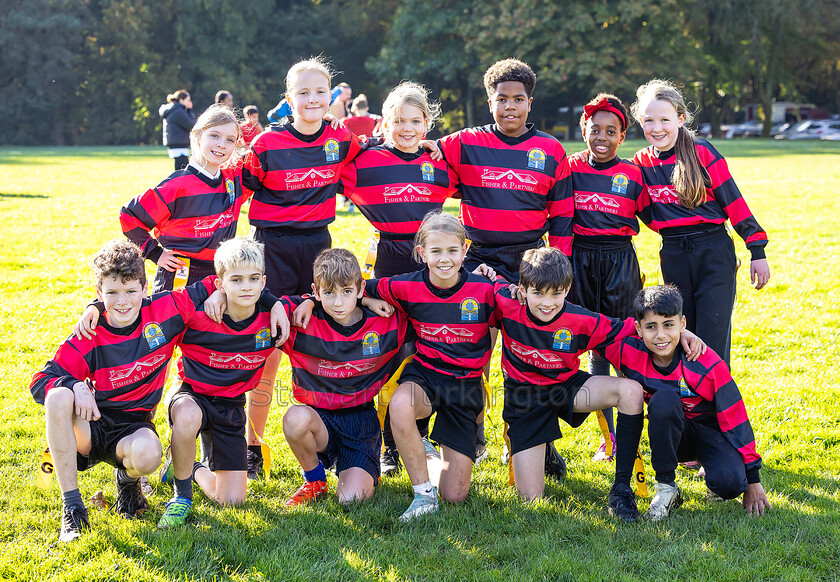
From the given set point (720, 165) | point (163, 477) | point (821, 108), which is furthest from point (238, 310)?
point (821, 108)

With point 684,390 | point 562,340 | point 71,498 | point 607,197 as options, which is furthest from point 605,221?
point 71,498

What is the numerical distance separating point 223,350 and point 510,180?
1787 mm

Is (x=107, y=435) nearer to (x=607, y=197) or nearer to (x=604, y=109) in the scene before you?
(x=607, y=197)

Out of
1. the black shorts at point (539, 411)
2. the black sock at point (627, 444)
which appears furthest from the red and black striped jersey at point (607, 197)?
the black sock at point (627, 444)

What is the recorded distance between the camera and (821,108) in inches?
2136

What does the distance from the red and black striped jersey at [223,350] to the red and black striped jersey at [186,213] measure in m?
0.54

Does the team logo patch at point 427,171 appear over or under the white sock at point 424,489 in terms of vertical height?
over

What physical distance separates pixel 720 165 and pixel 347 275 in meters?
2.07

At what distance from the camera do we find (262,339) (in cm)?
386

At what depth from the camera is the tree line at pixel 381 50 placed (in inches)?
1366

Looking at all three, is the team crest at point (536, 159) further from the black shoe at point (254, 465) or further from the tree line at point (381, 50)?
the tree line at point (381, 50)

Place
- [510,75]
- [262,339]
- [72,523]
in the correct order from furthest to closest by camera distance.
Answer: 1. [510,75]
2. [262,339]
3. [72,523]

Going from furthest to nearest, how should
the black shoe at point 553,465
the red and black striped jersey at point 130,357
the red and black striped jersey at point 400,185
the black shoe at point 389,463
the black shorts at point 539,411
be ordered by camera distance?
the red and black striped jersey at point 400,185 → the black shoe at point 389,463 → the black shoe at point 553,465 → the black shorts at point 539,411 → the red and black striped jersey at point 130,357

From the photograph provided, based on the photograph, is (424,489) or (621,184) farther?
(621,184)
